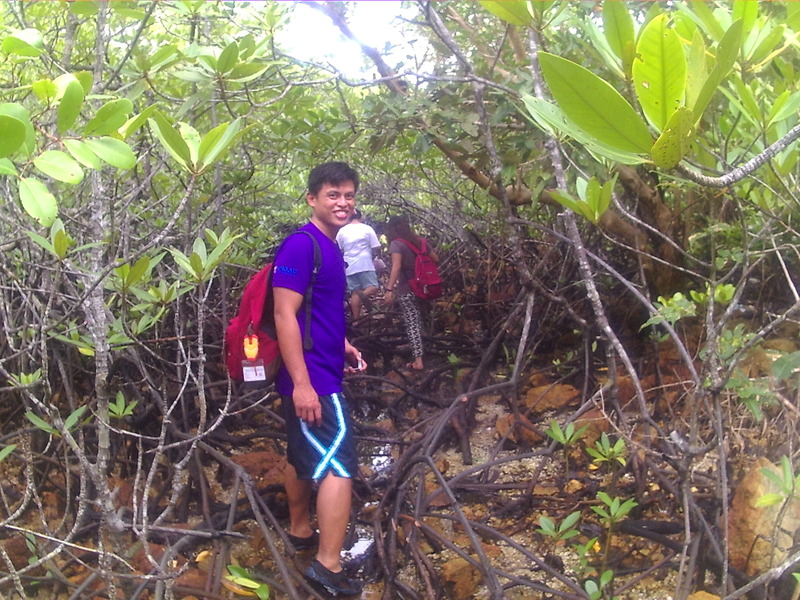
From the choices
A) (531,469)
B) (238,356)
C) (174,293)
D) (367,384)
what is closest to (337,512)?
(238,356)

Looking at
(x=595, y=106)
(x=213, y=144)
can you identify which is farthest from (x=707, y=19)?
(x=213, y=144)

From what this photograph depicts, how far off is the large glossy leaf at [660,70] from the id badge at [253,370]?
1.52 m

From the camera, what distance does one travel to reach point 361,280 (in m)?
4.53

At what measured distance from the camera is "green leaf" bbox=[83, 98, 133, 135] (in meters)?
1.17

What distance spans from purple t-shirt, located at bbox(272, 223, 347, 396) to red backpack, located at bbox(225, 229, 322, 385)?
1.2 inches

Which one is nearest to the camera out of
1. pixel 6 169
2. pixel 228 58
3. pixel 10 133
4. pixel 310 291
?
pixel 10 133

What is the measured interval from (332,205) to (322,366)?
1.69 feet

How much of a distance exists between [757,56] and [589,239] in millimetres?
2129

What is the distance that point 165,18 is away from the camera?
9.04 feet

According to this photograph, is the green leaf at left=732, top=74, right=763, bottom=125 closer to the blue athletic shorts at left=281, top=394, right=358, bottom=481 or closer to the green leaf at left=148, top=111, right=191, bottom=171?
the green leaf at left=148, top=111, right=191, bottom=171

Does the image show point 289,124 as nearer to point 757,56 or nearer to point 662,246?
point 662,246

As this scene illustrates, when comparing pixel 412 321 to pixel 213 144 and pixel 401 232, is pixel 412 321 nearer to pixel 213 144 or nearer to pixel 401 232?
pixel 401 232

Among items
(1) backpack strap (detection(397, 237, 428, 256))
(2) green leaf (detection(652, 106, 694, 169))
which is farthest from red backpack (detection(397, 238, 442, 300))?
(2) green leaf (detection(652, 106, 694, 169))

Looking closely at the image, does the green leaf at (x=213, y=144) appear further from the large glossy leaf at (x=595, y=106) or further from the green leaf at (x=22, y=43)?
the large glossy leaf at (x=595, y=106)
